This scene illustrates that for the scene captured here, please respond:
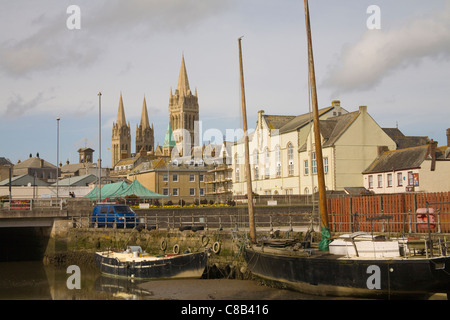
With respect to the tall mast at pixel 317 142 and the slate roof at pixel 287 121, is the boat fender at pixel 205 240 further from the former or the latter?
the slate roof at pixel 287 121

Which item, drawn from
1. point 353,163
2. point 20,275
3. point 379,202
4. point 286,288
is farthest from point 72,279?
point 353,163

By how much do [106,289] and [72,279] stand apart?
21.3 feet

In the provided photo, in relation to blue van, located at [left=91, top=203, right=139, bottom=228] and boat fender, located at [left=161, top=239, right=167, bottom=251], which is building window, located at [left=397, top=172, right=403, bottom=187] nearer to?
blue van, located at [left=91, top=203, right=139, bottom=228]

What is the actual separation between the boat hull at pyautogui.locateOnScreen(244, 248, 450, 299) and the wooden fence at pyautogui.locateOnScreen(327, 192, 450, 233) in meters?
6.87

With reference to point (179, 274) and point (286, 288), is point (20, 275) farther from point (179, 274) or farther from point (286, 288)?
point (286, 288)

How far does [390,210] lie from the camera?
32.6 m

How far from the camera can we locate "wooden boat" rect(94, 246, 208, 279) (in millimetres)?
28062

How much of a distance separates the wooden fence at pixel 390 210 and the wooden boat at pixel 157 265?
791 cm

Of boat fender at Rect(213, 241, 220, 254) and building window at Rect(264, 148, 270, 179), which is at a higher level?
building window at Rect(264, 148, 270, 179)

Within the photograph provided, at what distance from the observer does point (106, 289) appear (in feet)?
93.2

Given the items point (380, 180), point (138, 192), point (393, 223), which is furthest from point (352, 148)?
point (393, 223)

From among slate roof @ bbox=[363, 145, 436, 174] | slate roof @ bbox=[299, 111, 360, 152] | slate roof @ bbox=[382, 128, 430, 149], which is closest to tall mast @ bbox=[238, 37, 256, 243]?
slate roof @ bbox=[363, 145, 436, 174]

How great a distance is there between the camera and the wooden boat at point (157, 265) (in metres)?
28.1

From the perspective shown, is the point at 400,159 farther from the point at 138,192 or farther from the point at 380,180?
the point at 138,192
